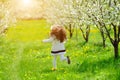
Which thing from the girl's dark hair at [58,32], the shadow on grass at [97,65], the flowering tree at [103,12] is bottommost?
the shadow on grass at [97,65]

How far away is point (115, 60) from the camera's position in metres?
16.2

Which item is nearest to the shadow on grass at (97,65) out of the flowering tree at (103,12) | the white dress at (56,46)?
the white dress at (56,46)

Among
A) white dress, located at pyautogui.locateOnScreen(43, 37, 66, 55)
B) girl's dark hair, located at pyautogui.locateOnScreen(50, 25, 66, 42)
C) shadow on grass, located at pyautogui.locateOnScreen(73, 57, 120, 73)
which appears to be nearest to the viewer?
shadow on grass, located at pyautogui.locateOnScreen(73, 57, 120, 73)

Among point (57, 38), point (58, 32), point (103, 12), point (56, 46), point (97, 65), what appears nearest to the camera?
point (97, 65)

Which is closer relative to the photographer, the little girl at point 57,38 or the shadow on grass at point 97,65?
the shadow on grass at point 97,65

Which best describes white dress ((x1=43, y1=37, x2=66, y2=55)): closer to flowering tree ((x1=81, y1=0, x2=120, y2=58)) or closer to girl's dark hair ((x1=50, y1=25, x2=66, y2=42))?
girl's dark hair ((x1=50, y1=25, x2=66, y2=42))

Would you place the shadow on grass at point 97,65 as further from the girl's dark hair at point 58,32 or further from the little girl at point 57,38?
the girl's dark hair at point 58,32

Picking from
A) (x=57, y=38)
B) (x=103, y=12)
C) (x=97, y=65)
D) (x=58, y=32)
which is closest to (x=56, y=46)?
(x=57, y=38)

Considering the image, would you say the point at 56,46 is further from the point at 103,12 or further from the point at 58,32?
the point at 103,12

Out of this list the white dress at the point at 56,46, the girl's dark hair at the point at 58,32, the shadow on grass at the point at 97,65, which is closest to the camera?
the shadow on grass at the point at 97,65

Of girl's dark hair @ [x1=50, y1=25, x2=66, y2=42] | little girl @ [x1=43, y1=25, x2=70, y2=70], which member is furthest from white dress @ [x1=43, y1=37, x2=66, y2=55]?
girl's dark hair @ [x1=50, y1=25, x2=66, y2=42]

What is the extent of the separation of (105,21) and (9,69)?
458 cm

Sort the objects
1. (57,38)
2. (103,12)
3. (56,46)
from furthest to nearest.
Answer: (103,12), (56,46), (57,38)

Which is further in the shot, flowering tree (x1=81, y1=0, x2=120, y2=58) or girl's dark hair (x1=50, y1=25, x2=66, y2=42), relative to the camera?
flowering tree (x1=81, y1=0, x2=120, y2=58)
